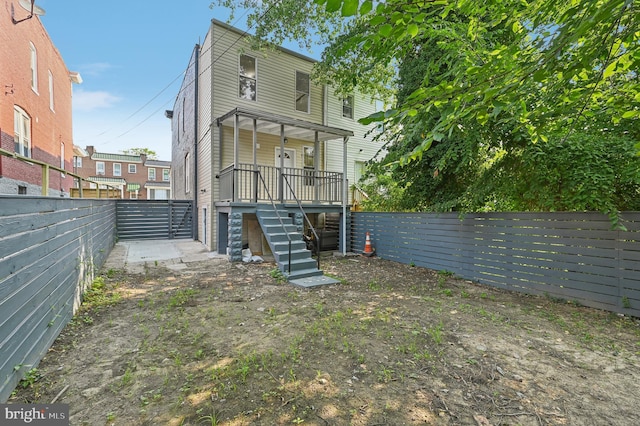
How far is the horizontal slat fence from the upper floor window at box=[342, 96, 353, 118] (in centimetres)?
773

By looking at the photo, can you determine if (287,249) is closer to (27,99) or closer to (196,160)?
(196,160)

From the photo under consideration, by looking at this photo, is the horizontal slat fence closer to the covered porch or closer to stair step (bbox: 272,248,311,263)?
the covered porch

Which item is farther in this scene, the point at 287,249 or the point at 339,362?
the point at 287,249

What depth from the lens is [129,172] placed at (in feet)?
113

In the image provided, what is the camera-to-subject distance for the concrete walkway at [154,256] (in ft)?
23.9

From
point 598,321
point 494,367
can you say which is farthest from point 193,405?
point 598,321

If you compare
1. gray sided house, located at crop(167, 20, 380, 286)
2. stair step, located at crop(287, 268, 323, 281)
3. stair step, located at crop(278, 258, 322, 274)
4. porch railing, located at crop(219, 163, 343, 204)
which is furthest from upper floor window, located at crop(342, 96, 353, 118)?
stair step, located at crop(287, 268, 323, 281)

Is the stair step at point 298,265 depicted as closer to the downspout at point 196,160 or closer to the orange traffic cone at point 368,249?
the orange traffic cone at point 368,249

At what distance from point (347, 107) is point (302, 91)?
2446mm

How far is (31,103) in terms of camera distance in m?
11.3

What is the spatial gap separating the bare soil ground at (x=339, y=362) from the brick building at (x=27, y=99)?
281 inches

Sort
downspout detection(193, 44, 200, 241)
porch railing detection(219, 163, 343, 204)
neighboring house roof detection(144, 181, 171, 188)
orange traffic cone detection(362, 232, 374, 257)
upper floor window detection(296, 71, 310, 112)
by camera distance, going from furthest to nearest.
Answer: neighboring house roof detection(144, 181, 171, 188) < upper floor window detection(296, 71, 310, 112) < downspout detection(193, 44, 200, 241) < orange traffic cone detection(362, 232, 374, 257) < porch railing detection(219, 163, 343, 204)

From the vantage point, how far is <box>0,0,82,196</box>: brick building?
30.6 feet

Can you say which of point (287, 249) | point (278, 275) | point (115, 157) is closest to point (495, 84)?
point (278, 275)
